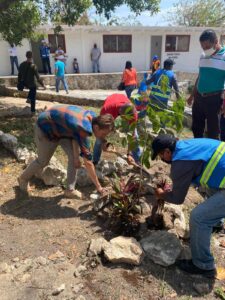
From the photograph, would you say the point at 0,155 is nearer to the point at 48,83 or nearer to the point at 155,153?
the point at 155,153

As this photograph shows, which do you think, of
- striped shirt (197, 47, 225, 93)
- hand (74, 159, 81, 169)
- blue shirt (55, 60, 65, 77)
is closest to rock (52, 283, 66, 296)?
hand (74, 159, 81, 169)

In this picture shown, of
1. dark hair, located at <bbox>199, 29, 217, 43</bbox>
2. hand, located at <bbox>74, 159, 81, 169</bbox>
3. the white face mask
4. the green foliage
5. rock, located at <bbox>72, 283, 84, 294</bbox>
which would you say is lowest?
rock, located at <bbox>72, 283, 84, 294</bbox>

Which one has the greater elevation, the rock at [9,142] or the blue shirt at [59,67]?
the blue shirt at [59,67]

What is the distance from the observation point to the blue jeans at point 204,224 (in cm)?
264

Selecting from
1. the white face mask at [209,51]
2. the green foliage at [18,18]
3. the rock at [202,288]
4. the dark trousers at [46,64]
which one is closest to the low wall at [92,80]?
the dark trousers at [46,64]

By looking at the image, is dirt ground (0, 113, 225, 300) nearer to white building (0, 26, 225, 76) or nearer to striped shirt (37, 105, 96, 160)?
striped shirt (37, 105, 96, 160)

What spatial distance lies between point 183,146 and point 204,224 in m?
0.72

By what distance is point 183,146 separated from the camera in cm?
265

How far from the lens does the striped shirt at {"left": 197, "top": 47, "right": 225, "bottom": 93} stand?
13.9 feet

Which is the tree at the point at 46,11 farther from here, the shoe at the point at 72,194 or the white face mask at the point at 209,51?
the shoe at the point at 72,194

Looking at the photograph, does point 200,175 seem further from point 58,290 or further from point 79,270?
point 58,290

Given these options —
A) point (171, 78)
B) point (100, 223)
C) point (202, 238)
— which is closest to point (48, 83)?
point (171, 78)

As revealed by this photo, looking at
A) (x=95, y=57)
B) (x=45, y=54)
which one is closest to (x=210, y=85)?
(x=45, y=54)

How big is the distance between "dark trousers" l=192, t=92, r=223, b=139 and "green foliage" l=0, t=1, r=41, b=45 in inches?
185
